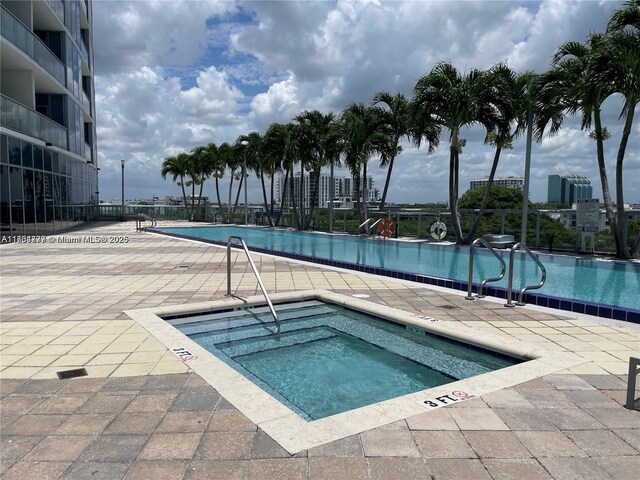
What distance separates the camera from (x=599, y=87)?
1050 cm

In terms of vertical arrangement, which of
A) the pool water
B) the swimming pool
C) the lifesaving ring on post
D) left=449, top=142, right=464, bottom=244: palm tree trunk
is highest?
left=449, top=142, right=464, bottom=244: palm tree trunk

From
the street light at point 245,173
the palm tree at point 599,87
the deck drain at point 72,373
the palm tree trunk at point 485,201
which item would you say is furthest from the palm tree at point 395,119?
the deck drain at point 72,373

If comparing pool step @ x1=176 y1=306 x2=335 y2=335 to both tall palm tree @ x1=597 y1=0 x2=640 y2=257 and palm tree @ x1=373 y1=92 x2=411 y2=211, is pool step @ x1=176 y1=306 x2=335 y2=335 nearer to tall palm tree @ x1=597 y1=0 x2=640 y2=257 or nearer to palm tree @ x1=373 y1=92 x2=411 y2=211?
tall palm tree @ x1=597 y1=0 x2=640 y2=257

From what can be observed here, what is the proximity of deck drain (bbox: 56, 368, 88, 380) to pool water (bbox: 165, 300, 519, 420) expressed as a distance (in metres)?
1.31

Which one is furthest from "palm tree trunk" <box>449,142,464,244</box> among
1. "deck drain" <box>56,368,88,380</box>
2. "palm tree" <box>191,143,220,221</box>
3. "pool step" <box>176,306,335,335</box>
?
"palm tree" <box>191,143,220,221</box>

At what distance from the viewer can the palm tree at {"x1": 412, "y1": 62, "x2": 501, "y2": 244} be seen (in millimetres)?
13234

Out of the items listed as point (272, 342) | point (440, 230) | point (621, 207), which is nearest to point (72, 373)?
point (272, 342)

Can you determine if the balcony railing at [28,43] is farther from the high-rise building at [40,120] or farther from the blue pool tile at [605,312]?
the blue pool tile at [605,312]

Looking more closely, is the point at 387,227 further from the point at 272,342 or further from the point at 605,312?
the point at 272,342

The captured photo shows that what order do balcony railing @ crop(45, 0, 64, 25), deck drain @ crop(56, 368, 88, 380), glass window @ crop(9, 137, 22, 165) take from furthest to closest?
balcony railing @ crop(45, 0, 64, 25)
glass window @ crop(9, 137, 22, 165)
deck drain @ crop(56, 368, 88, 380)

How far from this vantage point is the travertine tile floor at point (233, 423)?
86.1 inches

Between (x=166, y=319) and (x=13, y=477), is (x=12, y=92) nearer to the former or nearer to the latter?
(x=166, y=319)

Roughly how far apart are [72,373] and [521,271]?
9183 millimetres

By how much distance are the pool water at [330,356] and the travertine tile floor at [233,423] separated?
28.0 inches
